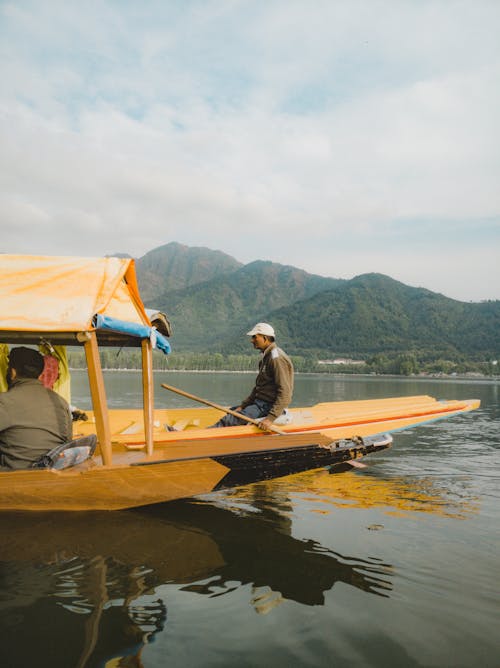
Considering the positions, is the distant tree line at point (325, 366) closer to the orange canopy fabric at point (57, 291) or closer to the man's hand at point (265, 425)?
the man's hand at point (265, 425)

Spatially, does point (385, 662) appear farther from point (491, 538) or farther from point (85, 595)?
point (491, 538)

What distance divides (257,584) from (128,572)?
1.27 metres

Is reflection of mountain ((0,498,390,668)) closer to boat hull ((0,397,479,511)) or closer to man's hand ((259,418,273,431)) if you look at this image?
boat hull ((0,397,479,511))

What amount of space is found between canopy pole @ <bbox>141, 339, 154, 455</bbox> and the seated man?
1.05 m

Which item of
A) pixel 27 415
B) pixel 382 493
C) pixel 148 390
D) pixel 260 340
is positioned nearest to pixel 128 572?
pixel 27 415

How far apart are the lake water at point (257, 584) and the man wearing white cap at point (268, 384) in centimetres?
139

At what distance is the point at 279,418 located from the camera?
847cm

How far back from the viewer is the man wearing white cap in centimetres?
799

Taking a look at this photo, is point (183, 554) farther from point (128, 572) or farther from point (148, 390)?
point (148, 390)

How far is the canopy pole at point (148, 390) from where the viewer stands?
642 cm

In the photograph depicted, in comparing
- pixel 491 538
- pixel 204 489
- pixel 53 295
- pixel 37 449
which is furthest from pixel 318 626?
pixel 53 295

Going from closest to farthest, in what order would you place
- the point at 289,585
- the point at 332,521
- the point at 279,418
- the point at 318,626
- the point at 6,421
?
the point at 318,626 < the point at 289,585 < the point at 6,421 < the point at 332,521 < the point at 279,418

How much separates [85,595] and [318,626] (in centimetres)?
202

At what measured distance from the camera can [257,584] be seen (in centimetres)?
455
